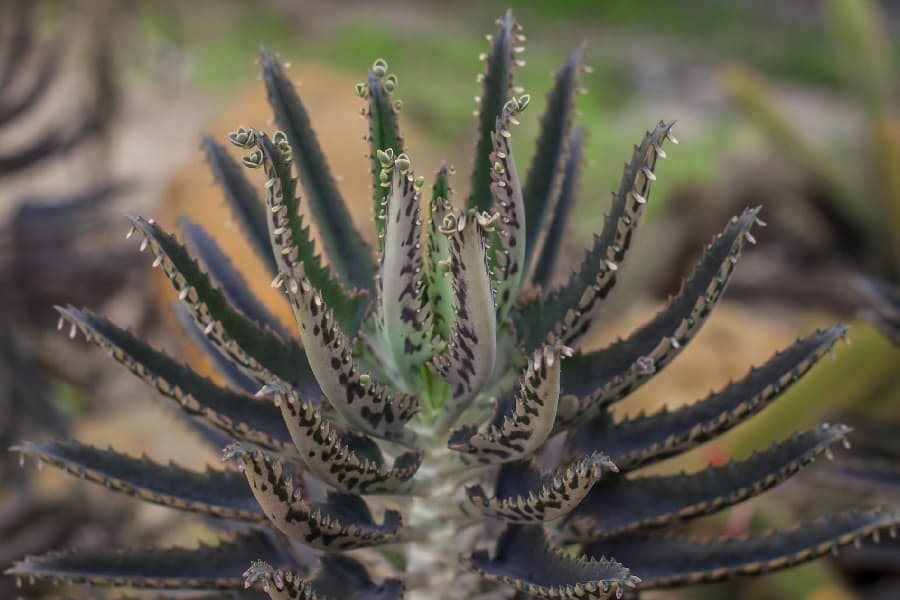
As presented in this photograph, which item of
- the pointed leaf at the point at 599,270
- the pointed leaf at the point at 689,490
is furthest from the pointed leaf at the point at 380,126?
the pointed leaf at the point at 689,490

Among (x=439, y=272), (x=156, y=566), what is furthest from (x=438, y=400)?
(x=156, y=566)

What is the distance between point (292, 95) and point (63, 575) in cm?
31

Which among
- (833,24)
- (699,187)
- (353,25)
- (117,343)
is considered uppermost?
(353,25)

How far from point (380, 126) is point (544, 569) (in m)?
0.26

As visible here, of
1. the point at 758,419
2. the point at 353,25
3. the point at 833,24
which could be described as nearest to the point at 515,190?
the point at 758,419

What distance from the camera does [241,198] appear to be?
2.15 ft

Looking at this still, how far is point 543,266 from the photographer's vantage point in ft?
2.23

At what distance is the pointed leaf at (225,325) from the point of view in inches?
19.6

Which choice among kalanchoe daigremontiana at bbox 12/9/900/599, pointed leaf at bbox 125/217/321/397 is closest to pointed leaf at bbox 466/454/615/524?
kalanchoe daigremontiana at bbox 12/9/900/599

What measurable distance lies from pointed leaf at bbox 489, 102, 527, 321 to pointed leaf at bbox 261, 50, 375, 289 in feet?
0.34

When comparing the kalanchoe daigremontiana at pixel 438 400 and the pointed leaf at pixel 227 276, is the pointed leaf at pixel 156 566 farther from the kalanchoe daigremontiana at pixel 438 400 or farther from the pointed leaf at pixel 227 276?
the pointed leaf at pixel 227 276

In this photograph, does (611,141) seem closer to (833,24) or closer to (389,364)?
(833,24)

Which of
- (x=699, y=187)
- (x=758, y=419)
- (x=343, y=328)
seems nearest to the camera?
(x=343, y=328)

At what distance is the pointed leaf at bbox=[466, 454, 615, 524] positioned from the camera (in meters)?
0.48
